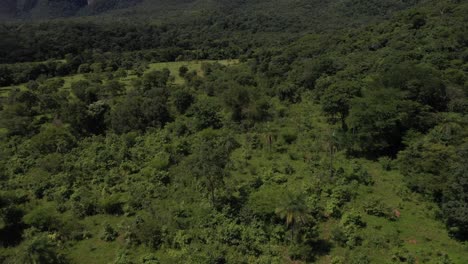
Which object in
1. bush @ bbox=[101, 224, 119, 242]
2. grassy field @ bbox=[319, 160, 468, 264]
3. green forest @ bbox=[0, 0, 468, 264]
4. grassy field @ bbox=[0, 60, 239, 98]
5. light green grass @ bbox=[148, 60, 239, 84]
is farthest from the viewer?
light green grass @ bbox=[148, 60, 239, 84]

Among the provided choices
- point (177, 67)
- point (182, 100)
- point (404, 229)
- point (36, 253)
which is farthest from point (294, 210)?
point (177, 67)

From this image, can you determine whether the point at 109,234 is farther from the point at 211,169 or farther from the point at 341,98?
the point at 341,98

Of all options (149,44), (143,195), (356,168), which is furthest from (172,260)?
(149,44)

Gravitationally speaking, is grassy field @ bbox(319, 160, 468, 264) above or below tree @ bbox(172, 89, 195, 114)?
below

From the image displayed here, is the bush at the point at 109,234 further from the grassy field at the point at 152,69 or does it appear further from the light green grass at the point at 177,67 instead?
the light green grass at the point at 177,67

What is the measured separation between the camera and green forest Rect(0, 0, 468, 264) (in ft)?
82.5

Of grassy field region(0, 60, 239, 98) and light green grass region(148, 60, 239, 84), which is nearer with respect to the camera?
grassy field region(0, 60, 239, 98)

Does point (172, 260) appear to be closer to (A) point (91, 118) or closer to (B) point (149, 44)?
(A) point (91, 118)

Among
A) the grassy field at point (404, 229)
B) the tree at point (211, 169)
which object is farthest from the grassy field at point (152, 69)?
the grassy field at point (404, 229)

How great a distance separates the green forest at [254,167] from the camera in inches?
990

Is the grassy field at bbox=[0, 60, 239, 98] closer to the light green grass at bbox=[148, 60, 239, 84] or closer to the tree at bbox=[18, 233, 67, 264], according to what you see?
the light green grass at bbox=[148, 60, 239, 84]

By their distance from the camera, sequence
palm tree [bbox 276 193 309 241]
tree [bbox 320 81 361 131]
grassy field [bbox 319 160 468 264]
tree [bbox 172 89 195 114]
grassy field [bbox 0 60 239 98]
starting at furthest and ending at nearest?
grassy field [bbox 0 60 239 98]
tree [bbox 172 89 195 114]
tree [bbox 320 81 361 131]
grassy field [bbox 319 160 468 264]
palm tree [bbox 276 193 309 241]

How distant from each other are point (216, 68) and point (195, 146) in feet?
142

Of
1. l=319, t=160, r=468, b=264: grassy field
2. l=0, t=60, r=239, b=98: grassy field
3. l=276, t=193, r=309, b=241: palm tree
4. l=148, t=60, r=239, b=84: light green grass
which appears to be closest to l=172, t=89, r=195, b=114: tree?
l=0, t=60, r=239, b=98: grassy field
